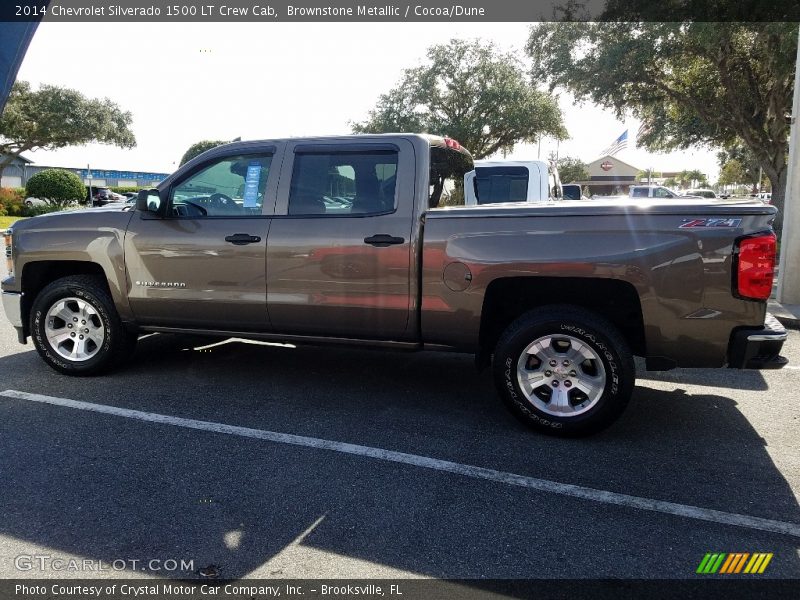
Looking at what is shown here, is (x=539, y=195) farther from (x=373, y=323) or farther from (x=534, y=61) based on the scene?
(x=534, y=61)

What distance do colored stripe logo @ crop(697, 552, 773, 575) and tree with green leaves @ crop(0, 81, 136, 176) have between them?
40.4m

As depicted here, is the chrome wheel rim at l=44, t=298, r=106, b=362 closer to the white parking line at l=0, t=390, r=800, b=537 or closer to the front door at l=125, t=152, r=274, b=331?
the front door at l=125, t=152, r=274, b=331

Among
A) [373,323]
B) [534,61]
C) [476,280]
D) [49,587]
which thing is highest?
[534,61]

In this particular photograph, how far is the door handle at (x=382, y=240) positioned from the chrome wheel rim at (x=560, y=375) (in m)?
1.17

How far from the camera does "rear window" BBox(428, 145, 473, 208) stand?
491cm

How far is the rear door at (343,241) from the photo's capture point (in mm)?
4512

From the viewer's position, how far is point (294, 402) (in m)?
4.86

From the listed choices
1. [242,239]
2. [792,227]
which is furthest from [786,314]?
[242,239]

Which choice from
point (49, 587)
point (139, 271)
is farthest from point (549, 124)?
point (49, 587)

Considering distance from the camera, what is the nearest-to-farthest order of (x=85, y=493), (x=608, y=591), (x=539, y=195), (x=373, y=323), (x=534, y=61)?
(x=608, y=591) → (x=85, y=493) → (x=373, y=323) → (x=539, y=195) → (x=534, y=61)

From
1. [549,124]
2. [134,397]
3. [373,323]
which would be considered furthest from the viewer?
[549,124]

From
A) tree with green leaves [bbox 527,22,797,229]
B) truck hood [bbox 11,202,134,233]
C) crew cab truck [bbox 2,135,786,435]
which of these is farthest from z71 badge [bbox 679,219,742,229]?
tree with green leaves [bbox 527,22,797,229]

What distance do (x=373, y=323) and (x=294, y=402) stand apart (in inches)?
35.5

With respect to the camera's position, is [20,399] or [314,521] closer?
[314,521]
